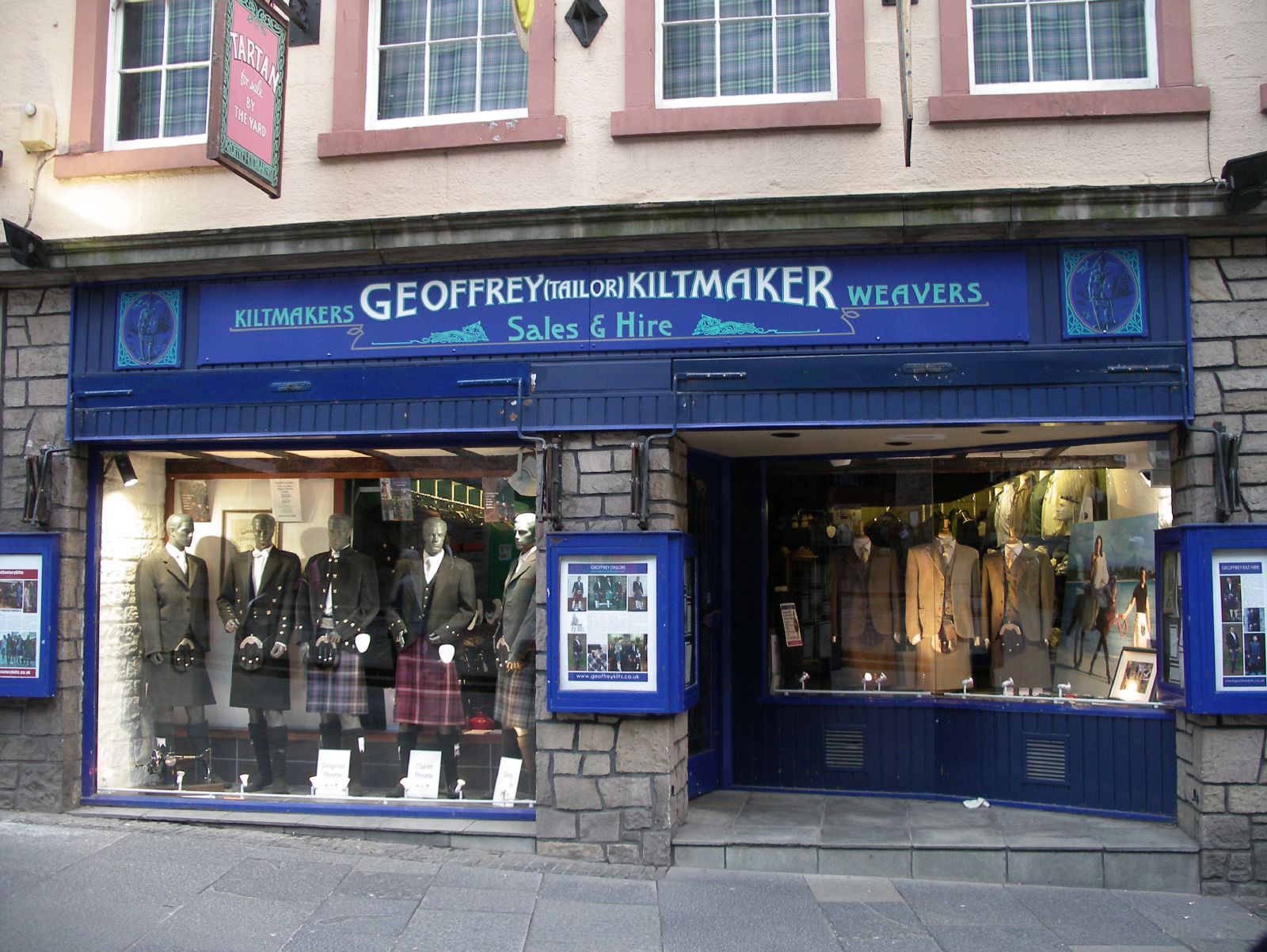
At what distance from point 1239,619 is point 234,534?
6.95 metres

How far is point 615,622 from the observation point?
704 centimetres

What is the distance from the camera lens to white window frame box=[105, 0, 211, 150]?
814 centimetres

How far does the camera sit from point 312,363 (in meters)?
7.61

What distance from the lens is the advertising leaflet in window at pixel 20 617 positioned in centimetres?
769

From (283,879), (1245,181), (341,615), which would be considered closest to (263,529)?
(341,615)

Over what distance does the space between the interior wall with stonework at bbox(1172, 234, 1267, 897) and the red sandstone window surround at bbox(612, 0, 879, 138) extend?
2375 mm

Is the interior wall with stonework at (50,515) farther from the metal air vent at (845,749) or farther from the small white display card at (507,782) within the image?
the metal air vent at (845,749)

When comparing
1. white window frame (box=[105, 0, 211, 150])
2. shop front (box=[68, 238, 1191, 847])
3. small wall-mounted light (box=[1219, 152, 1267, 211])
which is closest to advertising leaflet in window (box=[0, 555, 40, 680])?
shop front (box=[68, 238, 1191, 847])

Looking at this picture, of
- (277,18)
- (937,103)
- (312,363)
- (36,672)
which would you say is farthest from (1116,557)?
(36,672)

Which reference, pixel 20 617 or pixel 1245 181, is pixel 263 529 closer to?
pixel 20 617

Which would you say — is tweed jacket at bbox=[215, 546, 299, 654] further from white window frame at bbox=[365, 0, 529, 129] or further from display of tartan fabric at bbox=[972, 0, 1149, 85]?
display of tartan fabric at bbox=[972, 0, 1149, 85]

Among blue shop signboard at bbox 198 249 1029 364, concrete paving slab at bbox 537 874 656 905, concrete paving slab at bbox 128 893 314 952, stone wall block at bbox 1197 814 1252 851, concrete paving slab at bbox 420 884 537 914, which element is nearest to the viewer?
concrete paving slab at bbox 128 893 314 952

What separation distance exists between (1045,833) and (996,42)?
17.3 ft

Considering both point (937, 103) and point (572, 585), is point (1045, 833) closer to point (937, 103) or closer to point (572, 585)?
point (572, 585)
